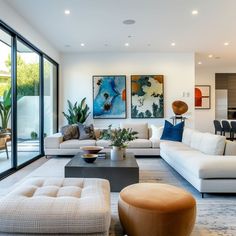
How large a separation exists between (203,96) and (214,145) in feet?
25.2

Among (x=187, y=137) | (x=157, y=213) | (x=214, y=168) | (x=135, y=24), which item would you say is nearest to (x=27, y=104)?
(x=135, y=24)

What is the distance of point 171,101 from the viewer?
7.95 metres

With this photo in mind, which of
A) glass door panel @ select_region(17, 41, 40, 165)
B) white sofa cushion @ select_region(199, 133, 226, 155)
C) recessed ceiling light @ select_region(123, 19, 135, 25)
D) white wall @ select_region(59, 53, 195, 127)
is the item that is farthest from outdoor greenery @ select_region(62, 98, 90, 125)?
white sofa cushion @ select_region(199, 133, 226, 155)

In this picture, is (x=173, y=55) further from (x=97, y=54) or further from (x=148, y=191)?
(x=148, y=191)

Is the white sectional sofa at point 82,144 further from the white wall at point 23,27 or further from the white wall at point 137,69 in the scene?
the white wall at point 23,27

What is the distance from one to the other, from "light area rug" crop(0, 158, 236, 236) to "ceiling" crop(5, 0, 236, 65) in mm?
2972

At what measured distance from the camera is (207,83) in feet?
36.3

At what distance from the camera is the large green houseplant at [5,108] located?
446cm

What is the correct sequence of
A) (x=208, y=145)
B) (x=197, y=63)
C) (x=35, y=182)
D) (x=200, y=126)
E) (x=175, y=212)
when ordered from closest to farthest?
(x=175, y=212)
(x=35, y=182)
(x=208, y=145)
(x=197, y=63)
(x=200, y=126)

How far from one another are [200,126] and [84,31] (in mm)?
7134

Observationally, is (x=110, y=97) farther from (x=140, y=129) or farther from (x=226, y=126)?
(x=226, y=126)

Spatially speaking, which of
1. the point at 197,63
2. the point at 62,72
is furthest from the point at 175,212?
the point at 197,63

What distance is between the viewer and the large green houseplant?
176 inches

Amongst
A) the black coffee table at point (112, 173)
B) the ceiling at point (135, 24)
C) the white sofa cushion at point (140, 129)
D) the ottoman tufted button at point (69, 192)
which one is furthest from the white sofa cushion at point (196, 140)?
Result: the ottoman tufted button at point (69, 192)
